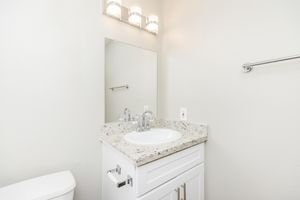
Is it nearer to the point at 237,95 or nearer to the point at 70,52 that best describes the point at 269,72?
the point at 237,95

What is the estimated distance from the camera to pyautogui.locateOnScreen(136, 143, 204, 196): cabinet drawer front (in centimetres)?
81

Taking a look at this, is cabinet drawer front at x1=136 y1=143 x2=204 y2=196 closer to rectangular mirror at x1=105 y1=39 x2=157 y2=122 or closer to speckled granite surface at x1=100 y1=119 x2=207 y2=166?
speckled granite surface at x1=100 y1=119 x2=207 y2=166

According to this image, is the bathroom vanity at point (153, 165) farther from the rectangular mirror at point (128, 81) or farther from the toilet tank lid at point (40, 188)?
the toilet tank lid at point (40, 188)

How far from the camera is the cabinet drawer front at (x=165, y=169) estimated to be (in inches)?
31.8

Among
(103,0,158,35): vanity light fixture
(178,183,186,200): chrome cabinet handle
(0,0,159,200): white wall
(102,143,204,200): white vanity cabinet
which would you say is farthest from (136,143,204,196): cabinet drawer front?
(103,0,158,35): vanity light fixture

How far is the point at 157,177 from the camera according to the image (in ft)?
2.91

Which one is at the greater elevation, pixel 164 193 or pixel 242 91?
pixel 242 91

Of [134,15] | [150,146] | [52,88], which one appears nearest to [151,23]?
[134,15]

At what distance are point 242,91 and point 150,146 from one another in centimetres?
75

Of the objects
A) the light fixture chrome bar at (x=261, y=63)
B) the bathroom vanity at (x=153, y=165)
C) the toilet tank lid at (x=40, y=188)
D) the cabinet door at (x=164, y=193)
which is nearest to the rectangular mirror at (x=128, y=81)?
the bathroom vanity at (x=153, y=165)

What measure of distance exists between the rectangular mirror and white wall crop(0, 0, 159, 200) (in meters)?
0.08

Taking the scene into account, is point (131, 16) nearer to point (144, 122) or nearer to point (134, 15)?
point (134, 15)

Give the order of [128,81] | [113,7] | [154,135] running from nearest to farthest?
[113,7]
[154,135]
[128,81]

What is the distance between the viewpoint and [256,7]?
1.01m
